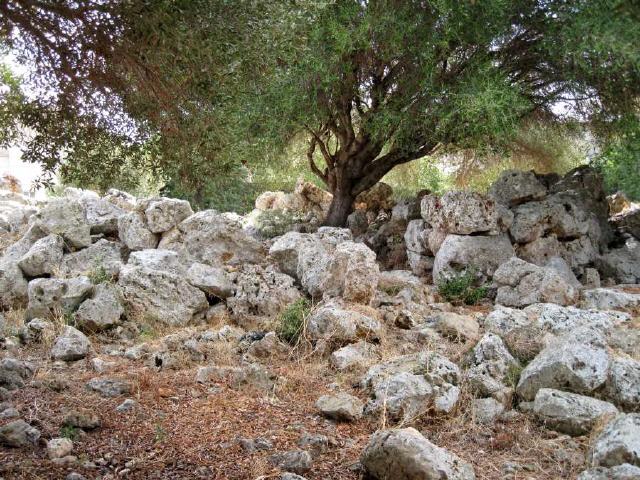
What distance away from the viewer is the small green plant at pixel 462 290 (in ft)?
37.5

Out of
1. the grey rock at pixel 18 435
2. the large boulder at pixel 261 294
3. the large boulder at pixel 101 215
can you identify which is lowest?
the grey rock at pixel 18 435

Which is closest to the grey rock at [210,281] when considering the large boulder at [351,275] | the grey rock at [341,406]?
the large boulder at [351,275]

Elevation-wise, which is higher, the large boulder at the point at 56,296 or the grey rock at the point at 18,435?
the large boulder at the point at 56,296

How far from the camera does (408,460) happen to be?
4.59m

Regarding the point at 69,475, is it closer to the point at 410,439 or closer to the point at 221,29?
the point at 410,439

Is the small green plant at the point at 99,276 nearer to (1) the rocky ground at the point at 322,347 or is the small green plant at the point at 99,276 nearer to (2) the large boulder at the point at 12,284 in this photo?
(1) the rocky ground at the point at 322,347

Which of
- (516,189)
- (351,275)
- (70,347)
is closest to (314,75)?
(351,275)

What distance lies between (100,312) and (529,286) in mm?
6764

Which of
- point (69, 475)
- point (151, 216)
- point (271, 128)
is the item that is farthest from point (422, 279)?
point (69, 475)

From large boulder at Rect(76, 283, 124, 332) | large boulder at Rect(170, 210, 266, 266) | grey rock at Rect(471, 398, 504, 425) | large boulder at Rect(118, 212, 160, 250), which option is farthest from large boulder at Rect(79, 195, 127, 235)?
grey rock at Rect(471, 398, 504, 425)

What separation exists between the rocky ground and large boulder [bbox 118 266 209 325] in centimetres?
2

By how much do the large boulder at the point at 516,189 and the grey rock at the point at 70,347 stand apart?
30.4 feet

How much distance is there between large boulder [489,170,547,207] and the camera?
14.2 metres

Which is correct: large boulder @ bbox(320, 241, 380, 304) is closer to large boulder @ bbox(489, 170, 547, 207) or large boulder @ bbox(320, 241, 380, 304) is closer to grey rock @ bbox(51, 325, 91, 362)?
grey rock @ bbox(51, 325, 91, 362)
